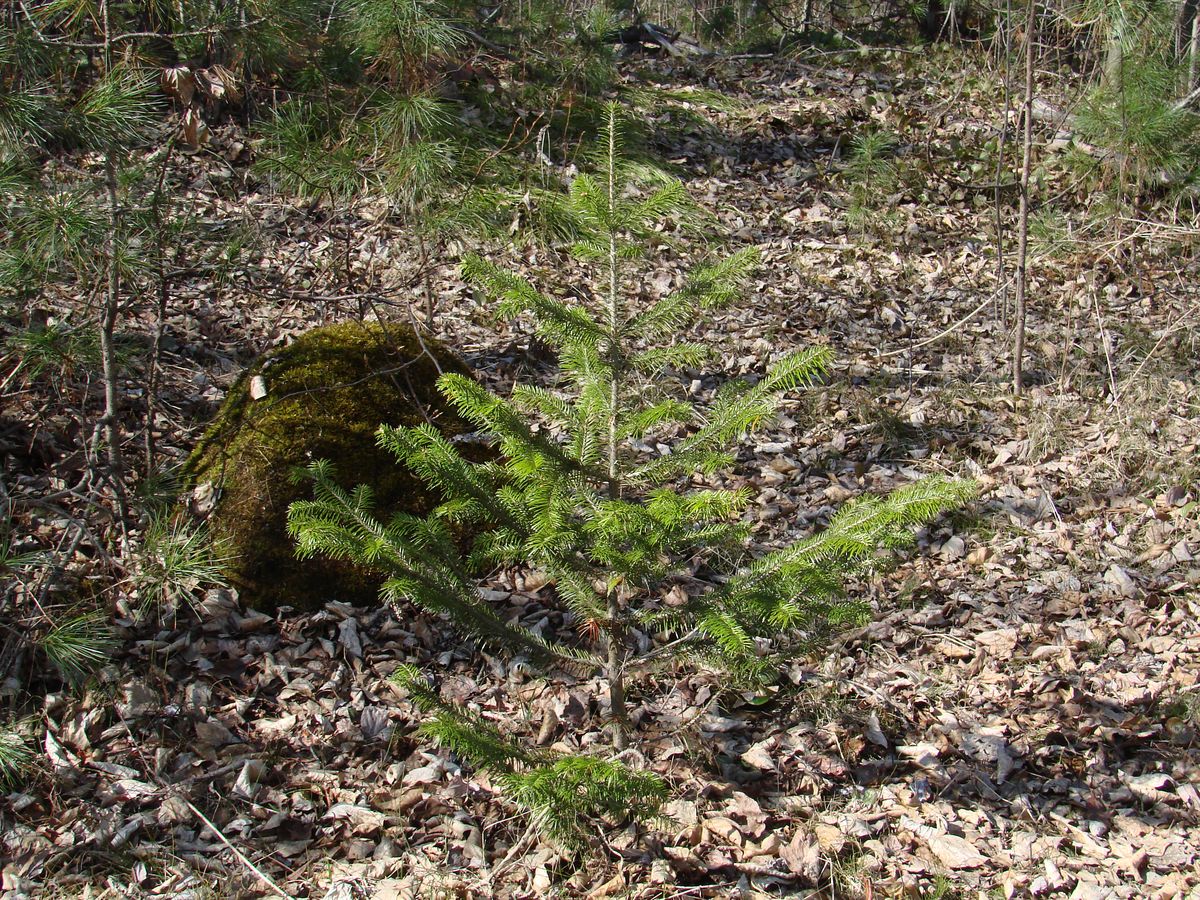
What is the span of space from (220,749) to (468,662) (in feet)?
3.19

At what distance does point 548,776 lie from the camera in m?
2.17

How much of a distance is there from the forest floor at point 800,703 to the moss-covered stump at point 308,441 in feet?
0.58

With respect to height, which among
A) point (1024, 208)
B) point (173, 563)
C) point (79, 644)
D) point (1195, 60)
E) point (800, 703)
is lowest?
point (800, 703)

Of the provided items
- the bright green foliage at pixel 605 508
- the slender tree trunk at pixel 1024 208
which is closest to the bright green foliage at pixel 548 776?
the bright green foliage at pixel 605 508

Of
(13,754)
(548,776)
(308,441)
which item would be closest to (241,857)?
(13,754)

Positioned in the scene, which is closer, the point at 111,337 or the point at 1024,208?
the point at 111,337

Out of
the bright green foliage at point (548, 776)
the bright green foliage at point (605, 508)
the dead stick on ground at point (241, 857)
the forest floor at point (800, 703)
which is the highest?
the bright green foliage at point (605, 508)

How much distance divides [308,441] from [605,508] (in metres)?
1.98

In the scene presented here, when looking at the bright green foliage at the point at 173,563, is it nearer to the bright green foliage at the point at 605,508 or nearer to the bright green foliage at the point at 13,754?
the bright green foliage at the point at 13,754

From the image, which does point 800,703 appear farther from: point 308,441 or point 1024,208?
point 1024,208

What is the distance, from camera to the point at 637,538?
2.44m

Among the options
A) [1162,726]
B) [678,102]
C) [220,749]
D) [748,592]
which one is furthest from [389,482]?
[678,102]

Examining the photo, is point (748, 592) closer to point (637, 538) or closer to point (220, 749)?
point (637, 538)

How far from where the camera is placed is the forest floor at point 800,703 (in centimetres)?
284
